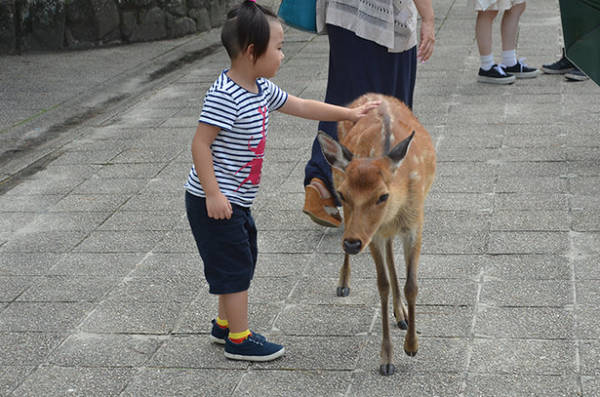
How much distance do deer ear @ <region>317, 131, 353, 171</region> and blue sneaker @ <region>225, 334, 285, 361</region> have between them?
0.93m

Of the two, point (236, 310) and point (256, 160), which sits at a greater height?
point (256, 160)

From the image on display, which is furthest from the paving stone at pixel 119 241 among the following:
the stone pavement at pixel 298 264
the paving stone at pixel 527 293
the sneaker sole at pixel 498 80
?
the sneaker sole at pixel 498 80

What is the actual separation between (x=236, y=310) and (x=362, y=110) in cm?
121

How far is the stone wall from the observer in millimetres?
11758

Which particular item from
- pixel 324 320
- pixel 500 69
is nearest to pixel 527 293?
pixel 324 320

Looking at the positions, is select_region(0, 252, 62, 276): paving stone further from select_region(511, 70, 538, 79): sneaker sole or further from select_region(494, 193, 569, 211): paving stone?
select_region(511, 70, 538, 79): sneaker sole

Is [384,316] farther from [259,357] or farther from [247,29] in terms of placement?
[247,29]

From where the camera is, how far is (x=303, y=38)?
40.1 feet

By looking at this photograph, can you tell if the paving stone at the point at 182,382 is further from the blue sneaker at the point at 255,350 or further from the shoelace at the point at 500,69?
the shoelace at the point at 500,69

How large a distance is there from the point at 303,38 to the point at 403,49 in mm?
7010

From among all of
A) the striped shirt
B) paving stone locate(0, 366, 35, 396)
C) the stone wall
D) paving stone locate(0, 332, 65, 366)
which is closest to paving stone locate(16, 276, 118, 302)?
paving stone locate(0, 332, 65, 366)

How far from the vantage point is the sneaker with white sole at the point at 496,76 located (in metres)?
9.15

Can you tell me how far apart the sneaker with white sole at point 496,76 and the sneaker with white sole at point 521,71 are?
160 millimetres

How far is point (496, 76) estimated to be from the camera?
9.18 m
